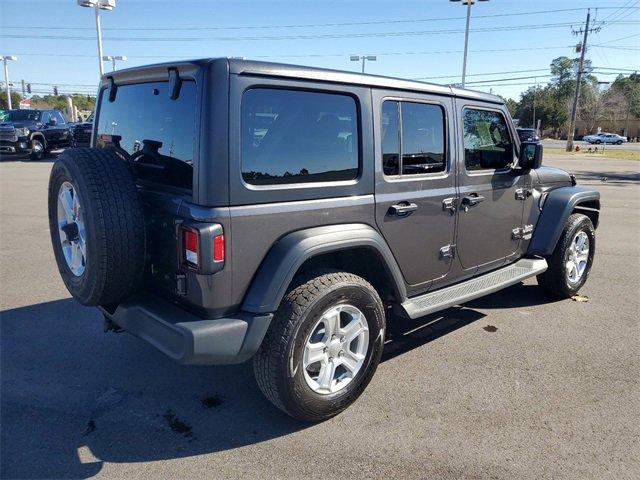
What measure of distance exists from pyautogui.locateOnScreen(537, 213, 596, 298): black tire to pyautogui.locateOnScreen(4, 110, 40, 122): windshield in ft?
73.1

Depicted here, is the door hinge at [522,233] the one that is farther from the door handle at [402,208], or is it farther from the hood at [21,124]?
the hood at [21,124]

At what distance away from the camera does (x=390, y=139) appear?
10.7ft

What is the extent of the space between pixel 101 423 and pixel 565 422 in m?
2.80

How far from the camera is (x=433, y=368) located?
11.9 feet

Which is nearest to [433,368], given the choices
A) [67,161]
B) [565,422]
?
[565,422]

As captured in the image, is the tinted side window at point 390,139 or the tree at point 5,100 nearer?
the tinted side window at point 390,139

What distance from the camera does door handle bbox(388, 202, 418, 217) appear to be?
3221mm

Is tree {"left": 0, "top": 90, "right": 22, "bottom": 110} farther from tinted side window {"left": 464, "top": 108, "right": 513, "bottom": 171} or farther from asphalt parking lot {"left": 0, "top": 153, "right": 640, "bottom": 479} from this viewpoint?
tinted side window {"left": 464, "top": 108, "right": 513, "bottom": 171}

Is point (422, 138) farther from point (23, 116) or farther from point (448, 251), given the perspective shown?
point (23, 116)

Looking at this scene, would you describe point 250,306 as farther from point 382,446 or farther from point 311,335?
point 382,446

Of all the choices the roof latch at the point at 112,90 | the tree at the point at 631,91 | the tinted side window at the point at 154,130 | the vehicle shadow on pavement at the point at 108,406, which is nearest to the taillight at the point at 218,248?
the tinted side window at the point at 154,130

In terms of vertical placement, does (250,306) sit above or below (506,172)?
below

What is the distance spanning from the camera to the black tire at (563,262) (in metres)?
4.83

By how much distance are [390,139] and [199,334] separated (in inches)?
69.4
